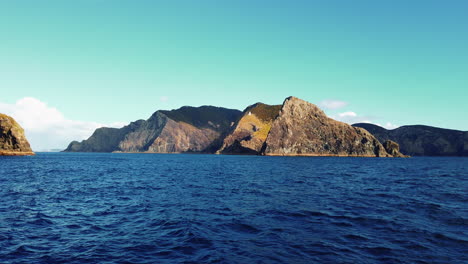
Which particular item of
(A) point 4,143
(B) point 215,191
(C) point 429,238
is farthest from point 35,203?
(A) point 4,143

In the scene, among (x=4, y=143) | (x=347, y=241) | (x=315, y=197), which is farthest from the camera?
(x=4, y=143)

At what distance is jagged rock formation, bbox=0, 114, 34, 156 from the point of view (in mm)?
140250

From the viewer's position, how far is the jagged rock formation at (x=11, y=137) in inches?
5522

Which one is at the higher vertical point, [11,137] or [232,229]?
[11,137]

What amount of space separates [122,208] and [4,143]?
165 m

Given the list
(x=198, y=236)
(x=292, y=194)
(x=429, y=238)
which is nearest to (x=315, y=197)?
(x=292, y=194)

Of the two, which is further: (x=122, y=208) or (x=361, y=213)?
(x=122, y=208)

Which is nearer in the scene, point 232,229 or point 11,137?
point 232,229

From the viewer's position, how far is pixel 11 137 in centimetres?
14388

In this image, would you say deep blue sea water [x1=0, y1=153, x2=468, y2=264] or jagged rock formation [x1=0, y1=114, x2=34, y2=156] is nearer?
deep blue sea water [x1=0, y1=153, x2=468, y2=264]

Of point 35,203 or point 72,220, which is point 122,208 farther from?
point 35,203

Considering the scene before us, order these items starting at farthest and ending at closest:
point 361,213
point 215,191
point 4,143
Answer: point 4,143 < point 215,191 < point 361,213

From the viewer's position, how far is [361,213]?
76.6 feet

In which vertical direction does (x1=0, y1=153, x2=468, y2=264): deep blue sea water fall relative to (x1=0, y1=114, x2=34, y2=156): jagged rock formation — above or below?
below
